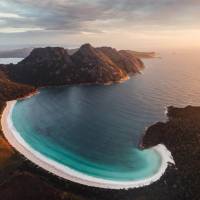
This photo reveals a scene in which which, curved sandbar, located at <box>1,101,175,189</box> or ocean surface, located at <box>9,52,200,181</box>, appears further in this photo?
ocean surface, located at <box>9,52,200,181</box>

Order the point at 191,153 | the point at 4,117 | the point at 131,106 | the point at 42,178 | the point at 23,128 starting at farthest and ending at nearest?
1. the point at 131,106
2. the point at 4,117
3. the point at 23,128
4. the point at 191,153
5. the point at 42,178

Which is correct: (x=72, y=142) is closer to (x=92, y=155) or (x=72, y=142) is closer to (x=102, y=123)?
(x=92, y=155)

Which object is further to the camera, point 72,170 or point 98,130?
point 98,130

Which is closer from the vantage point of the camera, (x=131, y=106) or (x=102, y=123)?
(x=102, y=123)

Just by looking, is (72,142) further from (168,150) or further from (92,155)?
(168,150)

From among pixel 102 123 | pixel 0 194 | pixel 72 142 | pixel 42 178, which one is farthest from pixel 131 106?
pixel 0 194

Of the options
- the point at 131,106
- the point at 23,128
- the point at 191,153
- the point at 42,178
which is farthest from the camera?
the point at 131,106

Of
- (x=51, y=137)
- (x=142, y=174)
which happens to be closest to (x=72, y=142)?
(x=51, y=137)

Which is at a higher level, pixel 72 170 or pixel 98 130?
pixel 98 130

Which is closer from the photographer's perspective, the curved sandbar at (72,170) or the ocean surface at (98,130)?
the curved sandbar at (72,170)
